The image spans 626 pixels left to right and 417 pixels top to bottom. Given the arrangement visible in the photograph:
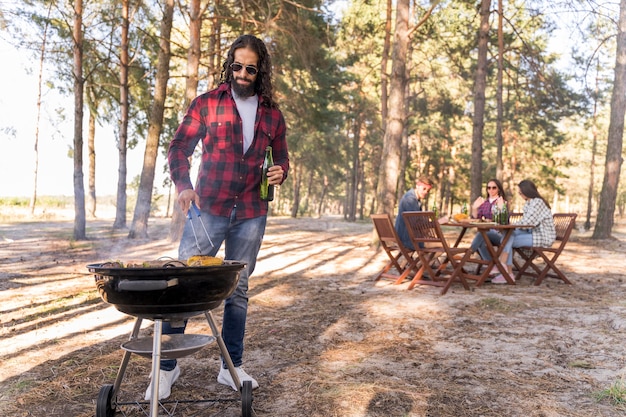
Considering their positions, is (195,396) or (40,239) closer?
(195,396)

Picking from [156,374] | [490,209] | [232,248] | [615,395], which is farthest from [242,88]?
[490,209]

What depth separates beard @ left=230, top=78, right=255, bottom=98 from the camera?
10.2ft

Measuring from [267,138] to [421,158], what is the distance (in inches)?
Result: 1322

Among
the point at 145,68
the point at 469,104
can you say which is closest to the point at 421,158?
the point at 469,104

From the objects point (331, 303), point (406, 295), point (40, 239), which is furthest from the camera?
point (40, 239)

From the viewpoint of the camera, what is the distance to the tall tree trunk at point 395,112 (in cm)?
1124

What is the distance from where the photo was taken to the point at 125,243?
41.5 feet

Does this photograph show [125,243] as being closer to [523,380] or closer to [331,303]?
[331,303]

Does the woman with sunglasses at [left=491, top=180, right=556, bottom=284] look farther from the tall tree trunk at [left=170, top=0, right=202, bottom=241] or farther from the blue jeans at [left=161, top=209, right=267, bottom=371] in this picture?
the tall tree trunk at [left=170, top=0, right=202, bottom=241]

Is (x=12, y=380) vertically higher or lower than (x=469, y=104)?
lower

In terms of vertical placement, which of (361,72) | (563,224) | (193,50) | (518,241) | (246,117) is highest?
(361,72)

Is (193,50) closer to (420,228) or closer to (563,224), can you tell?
(420,228)

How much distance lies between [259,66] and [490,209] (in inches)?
259

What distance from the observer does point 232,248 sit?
10.5 feet
